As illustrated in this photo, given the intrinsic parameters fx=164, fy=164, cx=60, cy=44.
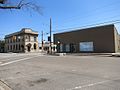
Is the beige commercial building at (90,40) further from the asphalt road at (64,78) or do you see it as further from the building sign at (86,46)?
the asphalt road at (64,78)

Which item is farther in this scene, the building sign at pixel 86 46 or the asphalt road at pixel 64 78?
the building sign at pixel 86 46

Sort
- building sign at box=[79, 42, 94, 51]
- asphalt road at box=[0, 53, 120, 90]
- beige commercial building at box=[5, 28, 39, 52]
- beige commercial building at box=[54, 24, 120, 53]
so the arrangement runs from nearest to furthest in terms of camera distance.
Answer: asphalt road at box=[0, 53, 120, 90] < beige commercial building at box=[54, 24, 120, 53] < building sign at box=[79, 42, 94, 51] < beige commercial building at box=[5, 28, 39, 52]

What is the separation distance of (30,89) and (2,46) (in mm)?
88102

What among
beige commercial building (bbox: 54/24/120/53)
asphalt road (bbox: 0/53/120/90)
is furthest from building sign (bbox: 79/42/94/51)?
asphalt road (bbox: 0/53/120/90)

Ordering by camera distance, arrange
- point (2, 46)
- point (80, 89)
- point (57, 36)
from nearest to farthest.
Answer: point (80, 89) < point (57, 36) < point (2, 46)

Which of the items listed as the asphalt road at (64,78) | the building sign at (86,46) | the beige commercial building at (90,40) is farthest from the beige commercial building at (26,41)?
the asphalt road at (64,78)

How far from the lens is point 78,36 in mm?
43125

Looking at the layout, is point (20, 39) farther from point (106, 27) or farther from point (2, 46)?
point (106, 27)

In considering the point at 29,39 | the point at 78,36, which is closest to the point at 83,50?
the point at 78,36

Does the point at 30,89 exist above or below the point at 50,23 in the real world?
below

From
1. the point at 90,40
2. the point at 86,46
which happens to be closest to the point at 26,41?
the point at 86,46

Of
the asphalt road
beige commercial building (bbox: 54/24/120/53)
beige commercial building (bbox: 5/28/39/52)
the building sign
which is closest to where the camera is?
the asphalt road

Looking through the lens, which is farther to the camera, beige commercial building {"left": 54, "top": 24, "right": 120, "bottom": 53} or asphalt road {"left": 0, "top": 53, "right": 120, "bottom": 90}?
beige commercial building {"left": 54, "top": 24, "right": 120, "bottom": 53}

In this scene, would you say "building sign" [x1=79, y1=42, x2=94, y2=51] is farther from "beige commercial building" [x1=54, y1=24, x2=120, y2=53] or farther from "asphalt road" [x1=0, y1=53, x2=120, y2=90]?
"asphalt road" [x1=0, y1=53, x2=120, y2=90]
